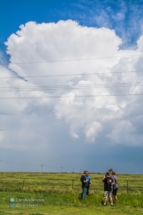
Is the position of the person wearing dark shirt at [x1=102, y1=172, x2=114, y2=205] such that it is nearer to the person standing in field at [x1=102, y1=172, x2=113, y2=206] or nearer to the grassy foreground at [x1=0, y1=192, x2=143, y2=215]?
the person standing in field at [x1=102, y1=172, x2=113, y2=206]

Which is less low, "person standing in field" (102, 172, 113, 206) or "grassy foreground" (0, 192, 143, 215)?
"person standing in field" (102, 172, 113, 206)

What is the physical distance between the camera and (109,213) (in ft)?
43.6

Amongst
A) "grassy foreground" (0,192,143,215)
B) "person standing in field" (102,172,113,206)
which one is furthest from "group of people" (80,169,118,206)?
"grassy foreground" (0,192,143,215)

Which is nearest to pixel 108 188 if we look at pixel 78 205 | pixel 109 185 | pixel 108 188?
pixel 108 188

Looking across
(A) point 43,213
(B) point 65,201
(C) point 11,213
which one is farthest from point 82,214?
(B) point 65,201

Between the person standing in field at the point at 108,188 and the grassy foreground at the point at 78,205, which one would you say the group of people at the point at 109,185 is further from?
the grassy foreground at the point at 78,205

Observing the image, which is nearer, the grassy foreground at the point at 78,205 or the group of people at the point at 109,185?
the grassy foreground at the point at 78,205

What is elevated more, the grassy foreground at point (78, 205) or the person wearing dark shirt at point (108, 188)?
the person wearing dark shirt at point (108, 188)

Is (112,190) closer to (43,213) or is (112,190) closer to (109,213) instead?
(109,213)

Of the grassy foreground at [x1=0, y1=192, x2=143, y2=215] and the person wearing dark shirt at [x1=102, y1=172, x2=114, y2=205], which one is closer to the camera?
the grassy foreground at [x1=0, y1=192, x2=143, y2=215]

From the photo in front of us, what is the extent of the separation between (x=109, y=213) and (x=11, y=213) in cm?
456

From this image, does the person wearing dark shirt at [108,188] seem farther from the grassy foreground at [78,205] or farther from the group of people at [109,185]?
the grassy foreground at [78,205]

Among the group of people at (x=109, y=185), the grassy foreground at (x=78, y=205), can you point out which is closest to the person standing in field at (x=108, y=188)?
the group of people at (x=109, y=185)

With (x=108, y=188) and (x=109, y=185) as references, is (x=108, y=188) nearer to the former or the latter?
(x=108, y=188)
